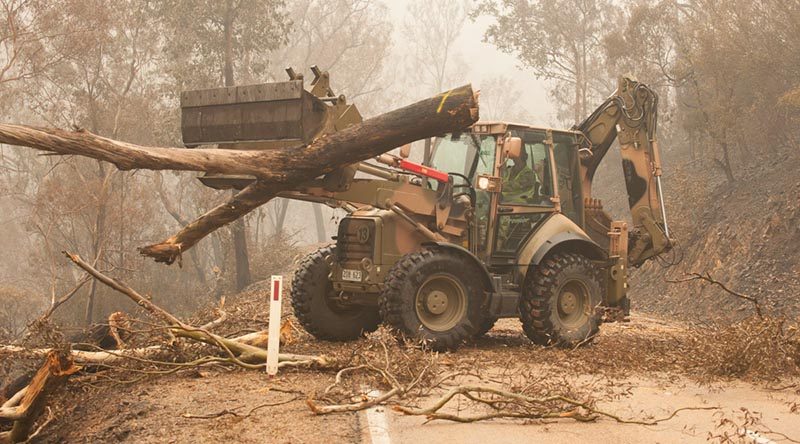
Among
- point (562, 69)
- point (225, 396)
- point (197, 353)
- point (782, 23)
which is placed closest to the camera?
point (225, 396)

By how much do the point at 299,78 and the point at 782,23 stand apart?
60.6 ft

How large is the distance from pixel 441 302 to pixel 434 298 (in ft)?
0.35

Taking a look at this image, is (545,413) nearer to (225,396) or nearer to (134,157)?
(225,396)

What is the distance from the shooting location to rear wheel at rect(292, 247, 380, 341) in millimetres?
12453

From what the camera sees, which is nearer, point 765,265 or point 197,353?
point 197,353

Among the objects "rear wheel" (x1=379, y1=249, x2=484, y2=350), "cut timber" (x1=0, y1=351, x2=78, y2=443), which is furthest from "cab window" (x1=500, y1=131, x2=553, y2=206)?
"cut timber" (x1=0, y1=351, x2=78, y2=443)

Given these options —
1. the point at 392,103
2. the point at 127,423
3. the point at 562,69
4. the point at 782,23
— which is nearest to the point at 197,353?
the point at 127,423

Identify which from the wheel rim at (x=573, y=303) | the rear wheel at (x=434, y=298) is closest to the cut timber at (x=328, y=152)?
the rear wheel at (x=434, y=298)

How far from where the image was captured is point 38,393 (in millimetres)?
8562

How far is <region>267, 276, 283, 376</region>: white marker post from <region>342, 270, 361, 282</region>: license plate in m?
2.37

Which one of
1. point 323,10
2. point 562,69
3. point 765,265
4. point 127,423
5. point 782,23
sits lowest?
point 127,423

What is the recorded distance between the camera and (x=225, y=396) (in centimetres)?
871

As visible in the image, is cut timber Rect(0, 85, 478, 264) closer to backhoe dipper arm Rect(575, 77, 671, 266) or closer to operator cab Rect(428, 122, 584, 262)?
operator cab Rect(428, 122, 584, 262)

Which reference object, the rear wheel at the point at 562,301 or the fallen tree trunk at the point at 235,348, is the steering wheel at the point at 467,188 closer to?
the rear wheel at the point at 562,301
